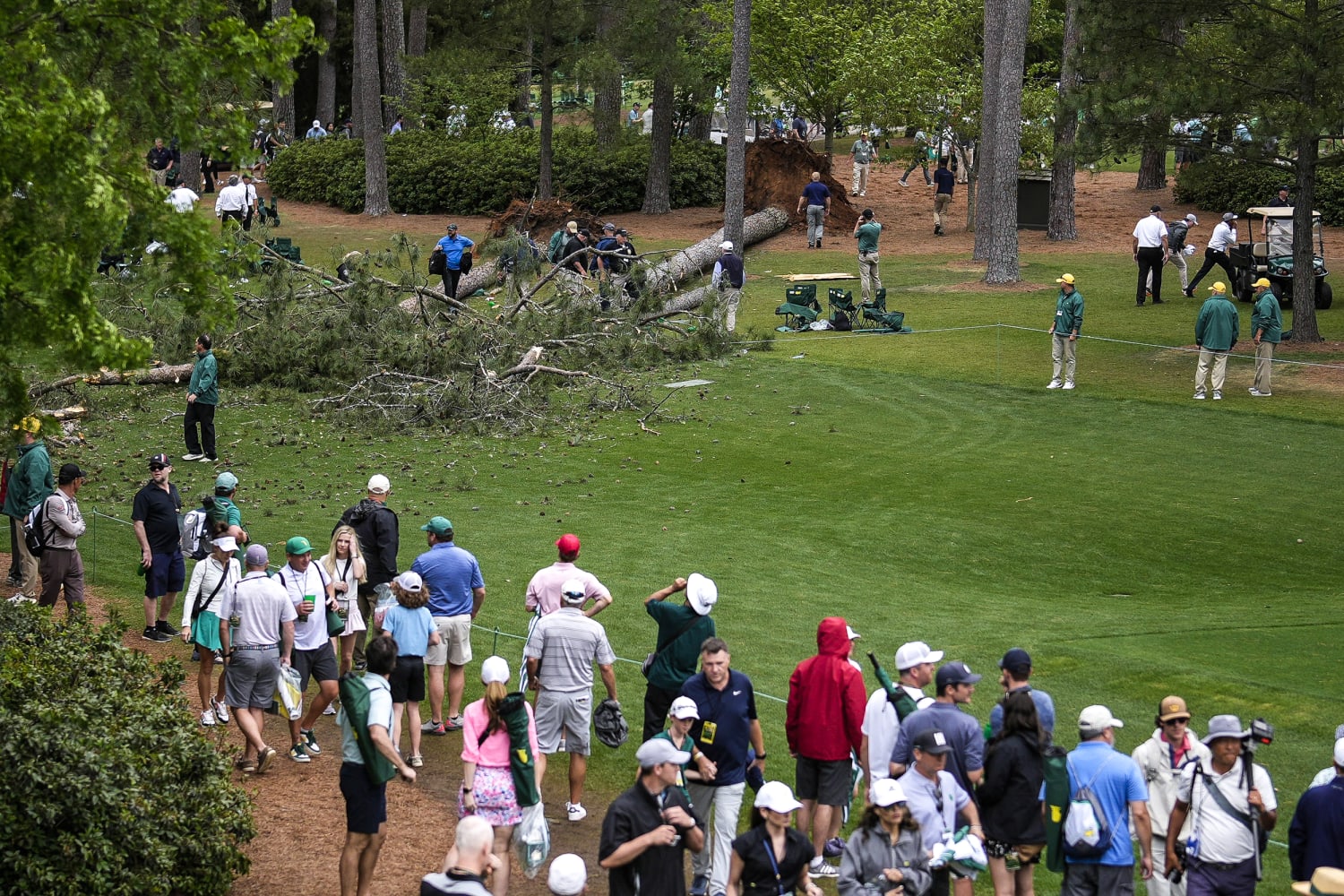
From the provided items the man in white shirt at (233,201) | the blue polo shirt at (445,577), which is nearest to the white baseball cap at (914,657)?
the blue polo shirt at (445,577)

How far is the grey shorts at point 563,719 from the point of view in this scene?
32.6ft

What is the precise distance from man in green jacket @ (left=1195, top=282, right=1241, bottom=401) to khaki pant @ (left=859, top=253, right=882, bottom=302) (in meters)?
8.06

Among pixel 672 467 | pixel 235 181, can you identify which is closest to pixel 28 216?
pixel 672 467

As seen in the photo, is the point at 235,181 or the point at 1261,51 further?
the point at 235,181

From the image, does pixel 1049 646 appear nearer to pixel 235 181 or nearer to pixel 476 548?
pixel 476 548

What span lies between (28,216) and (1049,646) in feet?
28.7

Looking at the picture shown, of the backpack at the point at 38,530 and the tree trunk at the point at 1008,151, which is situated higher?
the tree trunk at the point at 1008,151

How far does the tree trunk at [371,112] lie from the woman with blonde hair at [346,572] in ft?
105

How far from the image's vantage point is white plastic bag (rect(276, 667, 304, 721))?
35.5 ft

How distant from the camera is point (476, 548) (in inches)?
630

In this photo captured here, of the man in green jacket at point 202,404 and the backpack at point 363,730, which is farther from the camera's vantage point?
the man in green jacket at point 202,404

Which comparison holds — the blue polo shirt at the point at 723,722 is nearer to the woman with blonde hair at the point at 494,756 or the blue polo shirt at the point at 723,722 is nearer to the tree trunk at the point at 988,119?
the woman with blonde hair at the point at 494,756

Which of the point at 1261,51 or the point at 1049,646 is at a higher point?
the point at 1261,51

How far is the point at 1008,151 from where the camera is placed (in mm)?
33375
